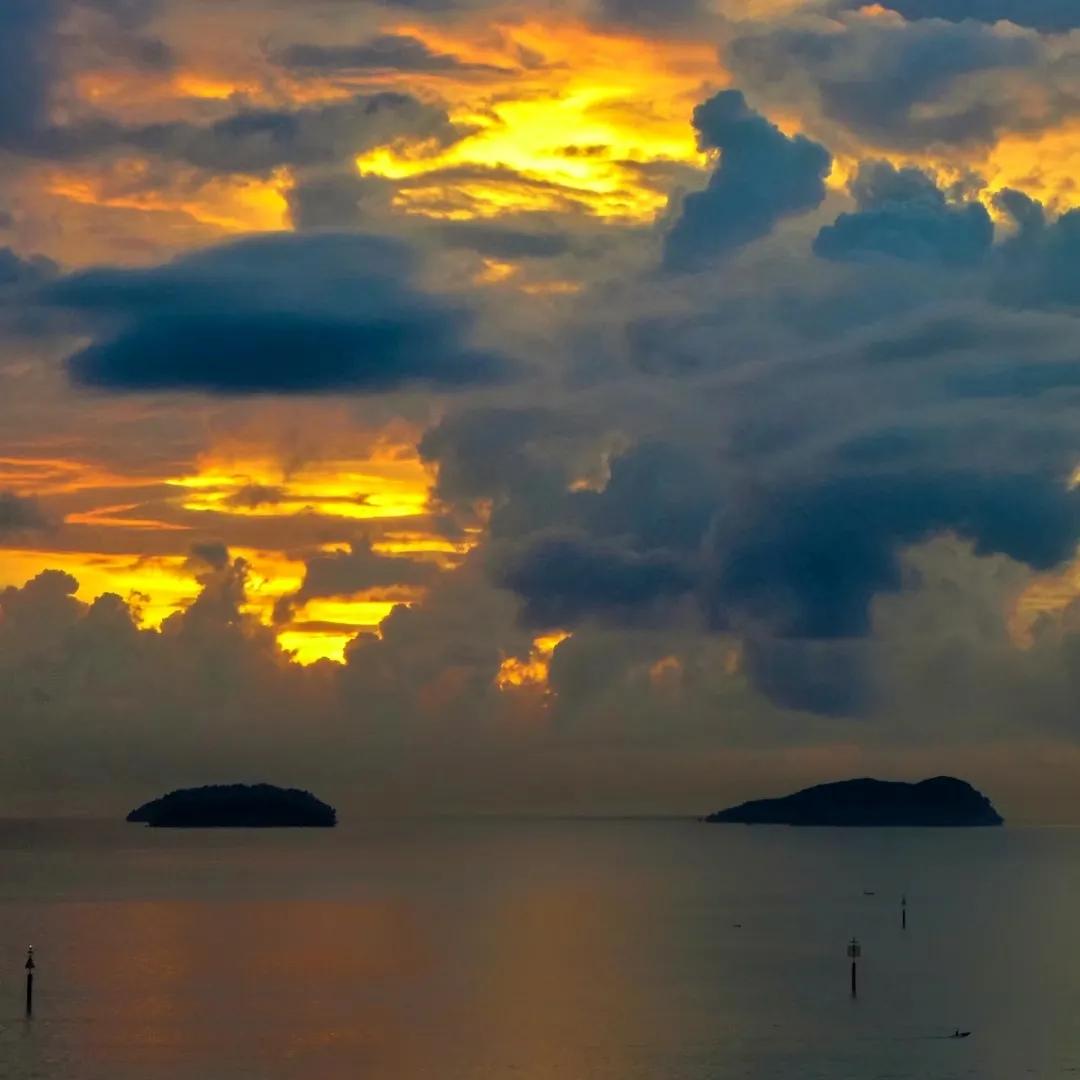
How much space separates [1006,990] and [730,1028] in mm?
33245

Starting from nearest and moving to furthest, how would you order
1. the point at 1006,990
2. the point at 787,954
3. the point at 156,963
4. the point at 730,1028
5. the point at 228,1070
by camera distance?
the point at 228,1070
the point at 730,1028
the point at 1006,990
the point at 156,963
the point at 787,954

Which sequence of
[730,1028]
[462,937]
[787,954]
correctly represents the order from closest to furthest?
[730,1028], [787,954], [462,937]

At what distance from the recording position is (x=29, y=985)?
131125mm

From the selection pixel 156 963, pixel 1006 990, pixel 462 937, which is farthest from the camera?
pixel 462 937

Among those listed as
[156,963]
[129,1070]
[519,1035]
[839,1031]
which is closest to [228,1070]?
[129,1070]

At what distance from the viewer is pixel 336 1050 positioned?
→ 114125 millimetres

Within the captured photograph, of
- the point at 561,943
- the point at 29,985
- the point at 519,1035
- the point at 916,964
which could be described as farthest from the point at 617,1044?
the point at 561,943

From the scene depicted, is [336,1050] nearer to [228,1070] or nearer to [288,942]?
[228,1070]

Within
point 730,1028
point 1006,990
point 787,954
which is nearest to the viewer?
point 730,1028

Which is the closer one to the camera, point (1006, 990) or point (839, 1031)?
A: point (839, 1031)

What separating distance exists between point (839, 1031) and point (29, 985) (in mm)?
56453

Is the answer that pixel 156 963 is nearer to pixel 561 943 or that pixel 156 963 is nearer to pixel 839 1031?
pixel 561 943

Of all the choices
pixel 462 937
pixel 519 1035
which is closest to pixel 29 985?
pixel 519 1035

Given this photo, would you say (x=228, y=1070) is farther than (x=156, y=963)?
No
